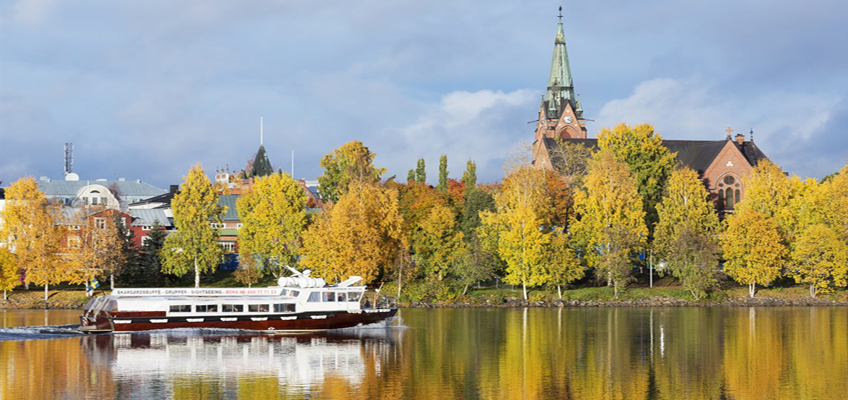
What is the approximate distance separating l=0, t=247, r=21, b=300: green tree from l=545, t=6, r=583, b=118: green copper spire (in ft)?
365

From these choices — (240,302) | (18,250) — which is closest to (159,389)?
(240,302)

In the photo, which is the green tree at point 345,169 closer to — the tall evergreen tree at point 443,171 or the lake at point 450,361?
the tall evergreen tree at point 443,171

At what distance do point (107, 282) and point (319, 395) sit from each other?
74.7 meters

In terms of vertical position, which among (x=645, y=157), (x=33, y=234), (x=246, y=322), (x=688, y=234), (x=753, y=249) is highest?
(x=645, y=157)

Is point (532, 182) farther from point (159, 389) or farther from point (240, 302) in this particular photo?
point (159, 389)

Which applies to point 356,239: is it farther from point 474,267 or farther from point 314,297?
point 314,297

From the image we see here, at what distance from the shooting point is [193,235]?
107375 mm

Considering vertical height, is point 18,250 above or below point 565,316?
above

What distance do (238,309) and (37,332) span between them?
45.7 ft

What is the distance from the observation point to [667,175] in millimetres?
119812

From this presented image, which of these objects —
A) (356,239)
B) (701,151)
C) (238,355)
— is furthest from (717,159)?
(238,355)

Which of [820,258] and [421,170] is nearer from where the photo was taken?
[820,258]

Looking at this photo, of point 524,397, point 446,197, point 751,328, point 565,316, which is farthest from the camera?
point 446,197

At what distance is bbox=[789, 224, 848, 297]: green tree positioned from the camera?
99438mm
